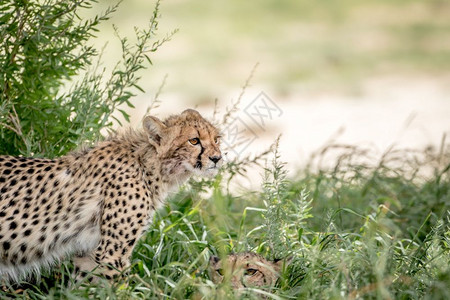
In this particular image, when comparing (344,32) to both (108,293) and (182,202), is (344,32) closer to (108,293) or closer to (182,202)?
(182,202)

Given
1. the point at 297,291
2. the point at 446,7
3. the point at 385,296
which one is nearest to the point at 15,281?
the point at 297,291

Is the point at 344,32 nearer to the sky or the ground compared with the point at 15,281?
nearer to the sky

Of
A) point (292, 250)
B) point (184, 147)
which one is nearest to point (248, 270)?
point (292, 250)

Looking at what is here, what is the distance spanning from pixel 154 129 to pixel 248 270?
0.83m

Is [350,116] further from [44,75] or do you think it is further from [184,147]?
[184,147]

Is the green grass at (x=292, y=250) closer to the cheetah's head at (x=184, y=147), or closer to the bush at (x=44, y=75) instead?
the cheetah's head at (x=184, y=147)

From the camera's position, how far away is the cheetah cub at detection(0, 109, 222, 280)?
3.80 metres

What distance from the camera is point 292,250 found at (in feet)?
13.0

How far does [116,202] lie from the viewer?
381 cm

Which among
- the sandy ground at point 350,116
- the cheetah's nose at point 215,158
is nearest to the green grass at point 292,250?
the cheetah's nose at point 215,158

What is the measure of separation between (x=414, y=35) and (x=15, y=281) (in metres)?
10.3

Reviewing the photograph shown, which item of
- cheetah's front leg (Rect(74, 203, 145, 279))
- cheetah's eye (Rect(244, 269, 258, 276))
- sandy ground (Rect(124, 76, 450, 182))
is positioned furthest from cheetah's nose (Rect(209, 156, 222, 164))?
sandy ground (Rect(124, 76, 450, 182))

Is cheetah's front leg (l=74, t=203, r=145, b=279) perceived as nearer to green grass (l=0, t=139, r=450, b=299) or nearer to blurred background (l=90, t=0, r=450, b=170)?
green grass (l=0, t=139, r=450, b=299)

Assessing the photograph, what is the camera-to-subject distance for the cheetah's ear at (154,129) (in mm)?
4008
